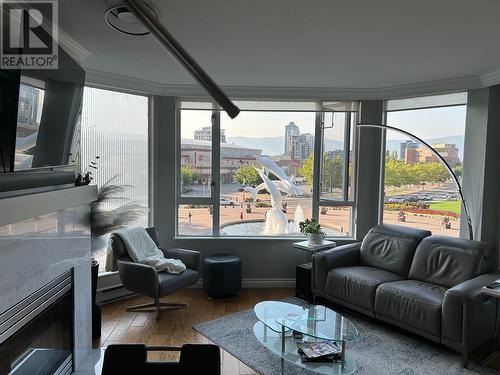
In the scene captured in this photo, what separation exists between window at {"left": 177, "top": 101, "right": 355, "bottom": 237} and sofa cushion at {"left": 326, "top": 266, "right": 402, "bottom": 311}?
100 cm

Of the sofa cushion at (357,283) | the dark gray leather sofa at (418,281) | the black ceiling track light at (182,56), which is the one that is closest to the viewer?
the black ceiling track light at (182,56)

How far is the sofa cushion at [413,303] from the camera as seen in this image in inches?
115

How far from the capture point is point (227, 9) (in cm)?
214

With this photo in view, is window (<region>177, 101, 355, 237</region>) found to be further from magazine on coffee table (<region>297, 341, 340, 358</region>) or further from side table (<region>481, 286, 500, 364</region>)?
magazine on coffee table (<region>297, 341, 340, 358</region>)

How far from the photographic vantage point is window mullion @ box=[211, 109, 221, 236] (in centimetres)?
450

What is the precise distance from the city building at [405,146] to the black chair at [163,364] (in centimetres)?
346

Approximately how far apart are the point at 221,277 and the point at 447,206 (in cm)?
262

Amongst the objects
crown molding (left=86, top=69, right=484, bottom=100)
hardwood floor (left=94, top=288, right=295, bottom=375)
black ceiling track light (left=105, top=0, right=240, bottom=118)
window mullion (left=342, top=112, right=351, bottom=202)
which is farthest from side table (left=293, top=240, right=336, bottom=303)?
black ceiling track light (left=105, top=0, right=240, bottom=118)

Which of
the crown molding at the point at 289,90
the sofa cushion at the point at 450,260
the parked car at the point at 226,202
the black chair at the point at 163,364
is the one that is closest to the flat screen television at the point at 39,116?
the black chair at the point at 163,364

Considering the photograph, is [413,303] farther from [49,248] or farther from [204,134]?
[204,134]

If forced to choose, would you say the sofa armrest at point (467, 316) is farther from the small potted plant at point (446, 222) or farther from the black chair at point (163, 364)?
the black chair at point (163, 364)

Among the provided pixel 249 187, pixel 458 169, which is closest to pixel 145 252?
pixel 249 187

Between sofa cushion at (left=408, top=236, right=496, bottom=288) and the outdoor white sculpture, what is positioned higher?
the outdoor white sculpture

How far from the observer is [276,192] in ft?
15.1
